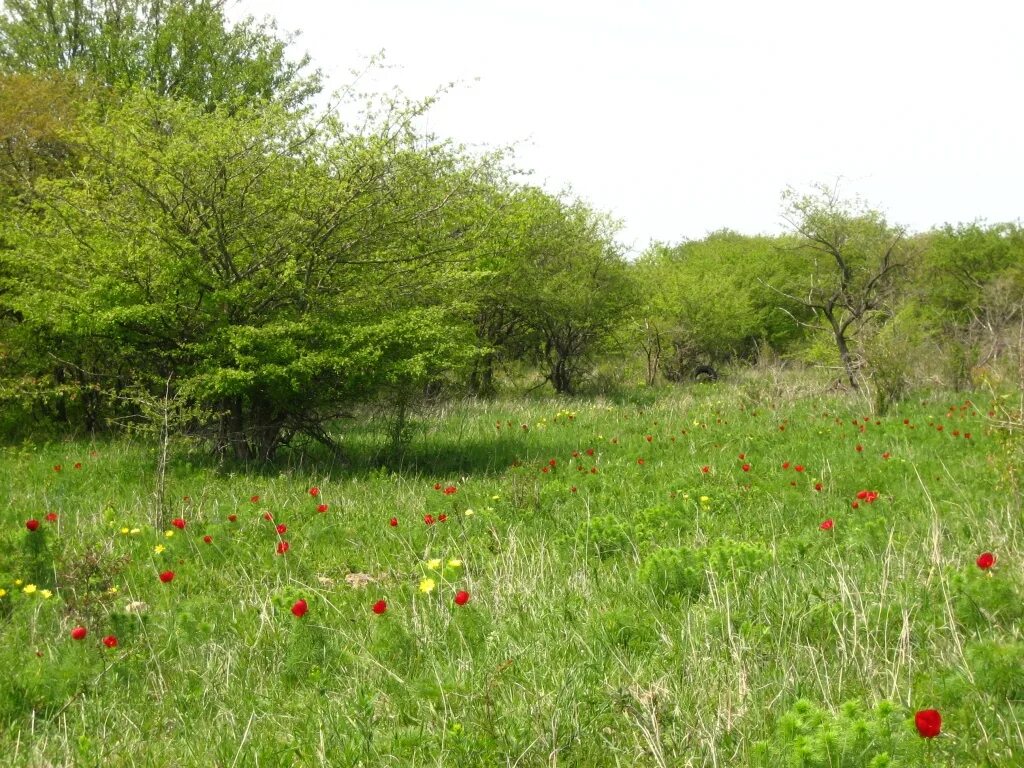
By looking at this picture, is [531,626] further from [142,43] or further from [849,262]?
[849,262]

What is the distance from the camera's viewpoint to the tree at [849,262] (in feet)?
53.2

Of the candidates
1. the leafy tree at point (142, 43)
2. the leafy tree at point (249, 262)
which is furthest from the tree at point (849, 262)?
the leafy tree at point (142, 43)

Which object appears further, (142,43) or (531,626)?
(142,43)

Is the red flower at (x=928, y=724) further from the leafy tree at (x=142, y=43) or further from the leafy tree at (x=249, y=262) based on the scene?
the leafy tree at (x=142, y=43)

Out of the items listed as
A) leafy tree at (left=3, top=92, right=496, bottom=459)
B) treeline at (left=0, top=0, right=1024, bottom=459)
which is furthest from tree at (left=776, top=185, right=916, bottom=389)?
leafy tree at (left=3, top=92, right=496, bottom=459)

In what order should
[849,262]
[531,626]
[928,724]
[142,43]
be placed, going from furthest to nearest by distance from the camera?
[849,262], [142,43], [531,626], [928,724]

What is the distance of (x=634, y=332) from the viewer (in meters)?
22.3

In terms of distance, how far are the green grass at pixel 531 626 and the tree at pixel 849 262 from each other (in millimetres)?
9054

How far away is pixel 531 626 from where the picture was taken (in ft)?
12.5

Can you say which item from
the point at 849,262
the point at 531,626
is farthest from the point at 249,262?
the point at 849,262

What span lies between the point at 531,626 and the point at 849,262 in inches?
1248

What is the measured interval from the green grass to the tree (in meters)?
9.05

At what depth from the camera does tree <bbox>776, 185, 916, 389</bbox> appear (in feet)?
53.2

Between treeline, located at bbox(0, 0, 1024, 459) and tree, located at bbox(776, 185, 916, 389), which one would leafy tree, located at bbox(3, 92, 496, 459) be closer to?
treeline, located at bbox(0, 0, 1024, 459)
